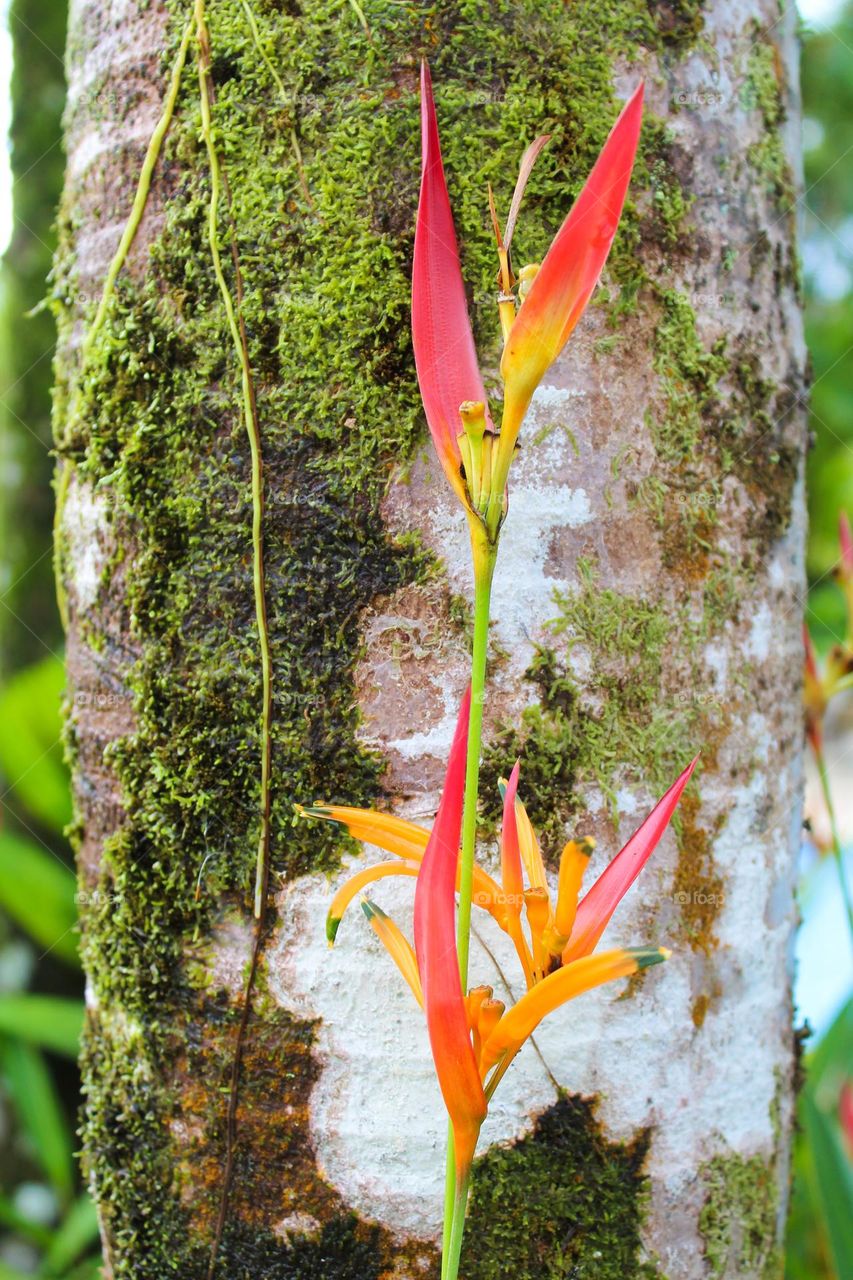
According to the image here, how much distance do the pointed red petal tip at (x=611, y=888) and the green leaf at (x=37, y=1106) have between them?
6.71ft

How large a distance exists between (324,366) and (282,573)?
17 centimetres

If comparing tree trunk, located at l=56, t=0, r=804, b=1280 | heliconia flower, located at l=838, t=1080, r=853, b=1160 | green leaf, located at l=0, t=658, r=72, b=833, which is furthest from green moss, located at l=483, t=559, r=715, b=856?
green leaf, located at l=0, t=658, r=72, b=833

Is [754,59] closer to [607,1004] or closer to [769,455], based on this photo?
[769,455]

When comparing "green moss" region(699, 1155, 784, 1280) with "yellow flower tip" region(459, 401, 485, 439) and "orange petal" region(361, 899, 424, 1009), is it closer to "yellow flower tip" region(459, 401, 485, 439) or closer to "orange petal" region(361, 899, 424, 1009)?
"orange petal" region(361, 899, 424, 1009)

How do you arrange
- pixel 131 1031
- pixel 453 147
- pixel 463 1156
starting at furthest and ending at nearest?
pixel 131 1031 → pixel 453 147 → pixel 463 1156

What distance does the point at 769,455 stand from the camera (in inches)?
35.9

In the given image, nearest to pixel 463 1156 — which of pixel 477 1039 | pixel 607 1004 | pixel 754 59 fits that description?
pixel 477 1039

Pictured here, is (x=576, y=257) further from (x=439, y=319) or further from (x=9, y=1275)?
(x=9, y=1275)

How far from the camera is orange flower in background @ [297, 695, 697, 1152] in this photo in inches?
22.6

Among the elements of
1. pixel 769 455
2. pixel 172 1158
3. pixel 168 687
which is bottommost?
pixel 172 1158

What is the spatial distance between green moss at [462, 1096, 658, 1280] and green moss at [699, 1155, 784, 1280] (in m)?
0.08

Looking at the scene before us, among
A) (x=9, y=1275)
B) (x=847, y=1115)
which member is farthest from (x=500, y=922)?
(x=9, y=1275)

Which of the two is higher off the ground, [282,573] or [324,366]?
[324,366]

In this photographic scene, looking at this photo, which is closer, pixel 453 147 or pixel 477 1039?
pixel 477 1039
